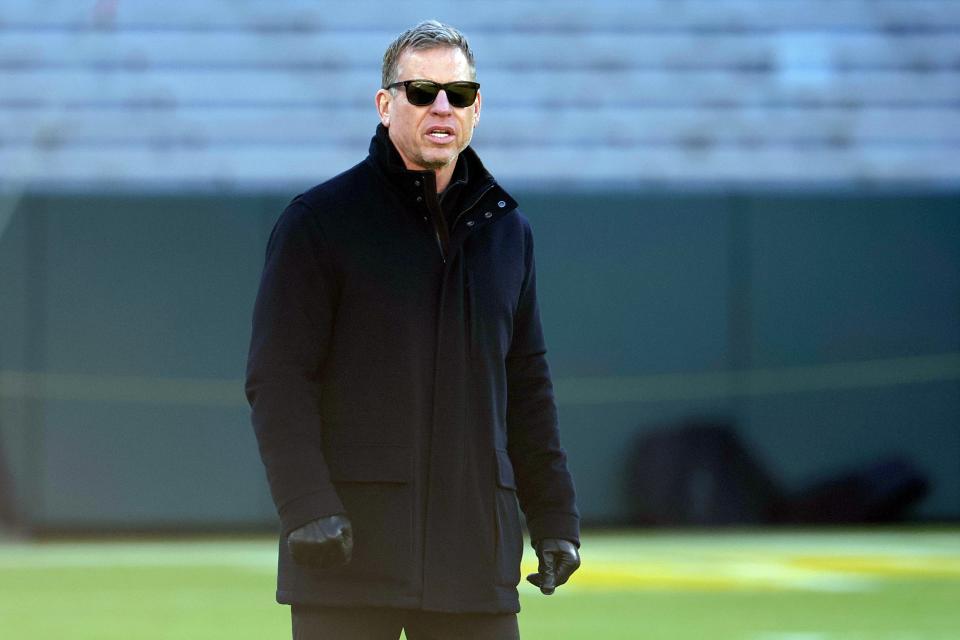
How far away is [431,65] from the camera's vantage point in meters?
3.34

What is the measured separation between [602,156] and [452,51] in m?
11.2

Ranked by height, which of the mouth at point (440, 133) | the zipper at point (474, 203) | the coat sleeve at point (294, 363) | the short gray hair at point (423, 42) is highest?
the short gray hair at point (423, 42)

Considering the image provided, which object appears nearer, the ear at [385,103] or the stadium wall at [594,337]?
the ear at [385,103]

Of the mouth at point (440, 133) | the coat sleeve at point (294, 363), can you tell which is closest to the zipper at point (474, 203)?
the mouth at point (440, 133)

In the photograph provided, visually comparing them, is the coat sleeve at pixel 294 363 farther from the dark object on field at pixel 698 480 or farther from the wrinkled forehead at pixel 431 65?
the dark object on field at pixel 698 480

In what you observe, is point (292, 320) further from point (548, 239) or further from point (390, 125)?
point (548, 239)

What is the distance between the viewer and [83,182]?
547 inches

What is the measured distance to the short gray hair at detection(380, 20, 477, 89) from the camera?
3357 millimetres

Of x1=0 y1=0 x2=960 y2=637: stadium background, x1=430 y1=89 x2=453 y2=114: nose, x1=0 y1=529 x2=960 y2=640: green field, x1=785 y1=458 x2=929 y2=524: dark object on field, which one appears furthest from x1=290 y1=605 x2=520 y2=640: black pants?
x1=785 y1=458 x2=929 y2=524: dark object on field

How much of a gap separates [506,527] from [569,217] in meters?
10.5

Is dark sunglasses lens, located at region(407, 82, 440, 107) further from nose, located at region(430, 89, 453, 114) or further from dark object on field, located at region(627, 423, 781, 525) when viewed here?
dark object on field, located at region(627, 423, 781, 525)

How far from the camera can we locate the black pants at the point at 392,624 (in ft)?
10.5

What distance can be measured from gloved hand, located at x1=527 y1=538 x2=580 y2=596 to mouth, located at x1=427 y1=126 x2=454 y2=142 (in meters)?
0.85

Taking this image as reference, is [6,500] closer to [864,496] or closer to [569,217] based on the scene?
[569,217]
